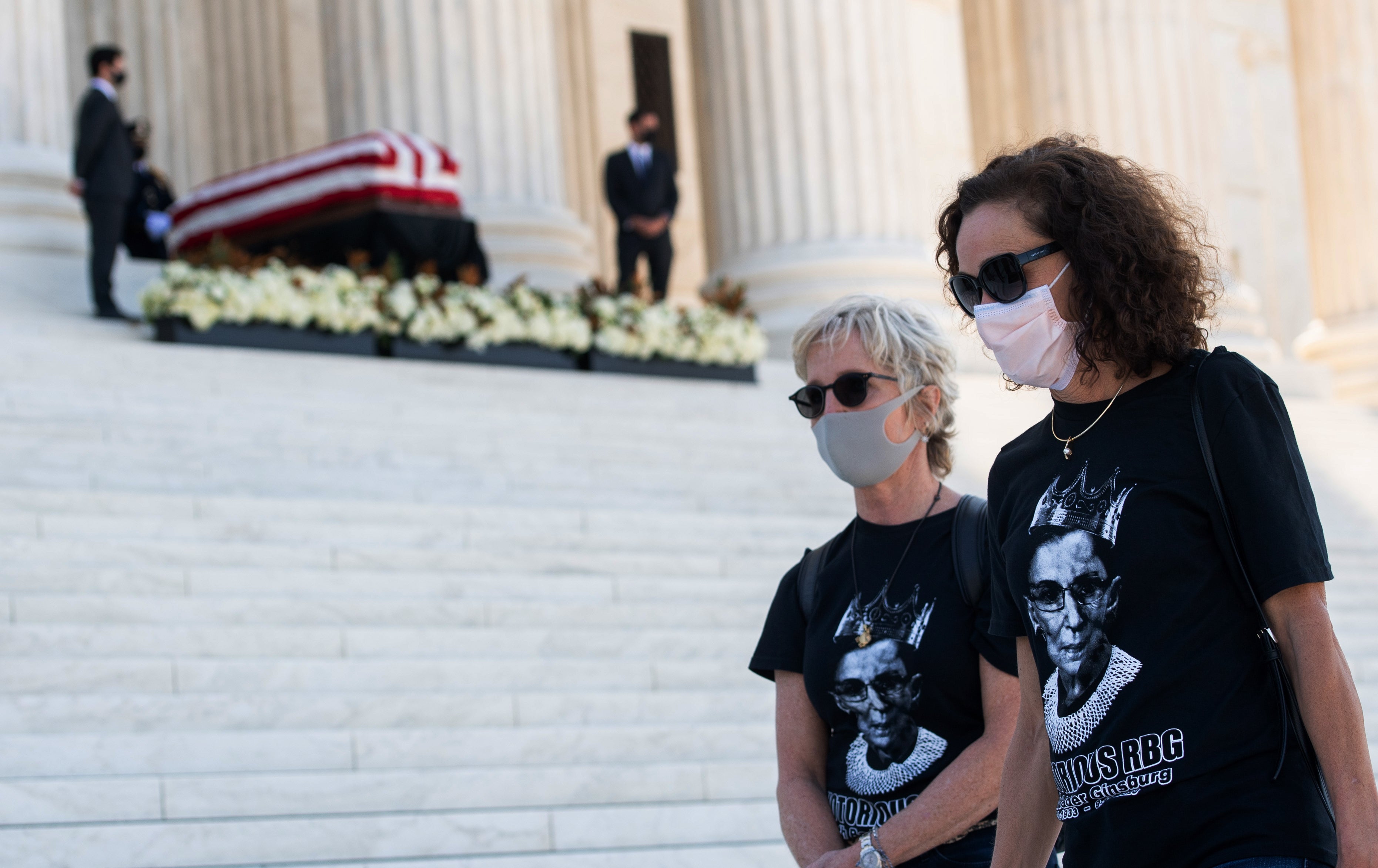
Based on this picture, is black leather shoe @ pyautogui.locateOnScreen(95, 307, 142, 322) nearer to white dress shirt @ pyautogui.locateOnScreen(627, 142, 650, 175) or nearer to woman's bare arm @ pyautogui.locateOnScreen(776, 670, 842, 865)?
white dress shirt @ pyautogui.locateOnScreen(627, 142, 650, 175)

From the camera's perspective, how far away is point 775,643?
308cm

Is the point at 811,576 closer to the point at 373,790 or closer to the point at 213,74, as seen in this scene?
the point at 373,790

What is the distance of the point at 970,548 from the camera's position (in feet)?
9.45

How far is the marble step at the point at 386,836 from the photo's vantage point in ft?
15.9

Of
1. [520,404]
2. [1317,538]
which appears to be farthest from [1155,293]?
[520,404]

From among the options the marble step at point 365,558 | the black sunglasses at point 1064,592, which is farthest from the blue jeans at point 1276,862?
the marble step at point 365,558

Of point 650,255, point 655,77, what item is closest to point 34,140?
point 650,255

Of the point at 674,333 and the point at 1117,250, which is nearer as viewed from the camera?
the point at 1117,250

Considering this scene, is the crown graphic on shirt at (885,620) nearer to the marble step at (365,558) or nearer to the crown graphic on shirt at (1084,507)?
the crown graphic on shirt at (1084,507)

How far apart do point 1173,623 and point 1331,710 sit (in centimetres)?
22

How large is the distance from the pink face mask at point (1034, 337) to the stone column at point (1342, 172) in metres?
17.4

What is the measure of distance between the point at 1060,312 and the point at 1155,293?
5.3 inches

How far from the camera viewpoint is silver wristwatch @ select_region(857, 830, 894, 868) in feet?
9.04

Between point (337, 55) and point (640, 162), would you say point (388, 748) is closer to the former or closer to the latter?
point (640, 162)
